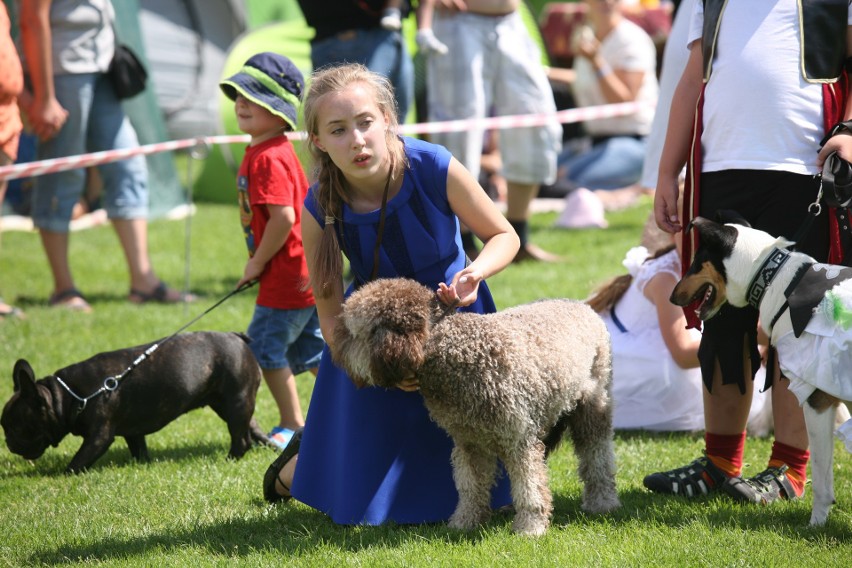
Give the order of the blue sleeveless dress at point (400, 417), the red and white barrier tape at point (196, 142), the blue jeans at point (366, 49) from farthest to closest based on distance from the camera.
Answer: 1. the blue jeans at point (366, 49)
2. the red and white barrier tape at point (196, 142)
3. the blue sleeveless dress at point (400, 417)

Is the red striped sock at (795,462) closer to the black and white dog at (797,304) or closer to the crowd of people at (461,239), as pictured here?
the crowd of people at (461,239)

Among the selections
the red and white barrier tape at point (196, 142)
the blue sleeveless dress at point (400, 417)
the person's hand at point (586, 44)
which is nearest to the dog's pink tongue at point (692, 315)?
the blue sleeveless dress at point (400, 417)

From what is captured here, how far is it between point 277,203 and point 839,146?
2577 millimetres

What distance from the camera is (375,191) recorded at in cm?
389

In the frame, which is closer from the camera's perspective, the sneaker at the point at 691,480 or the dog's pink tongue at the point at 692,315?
the dog's pink tongue at the point at 692,315

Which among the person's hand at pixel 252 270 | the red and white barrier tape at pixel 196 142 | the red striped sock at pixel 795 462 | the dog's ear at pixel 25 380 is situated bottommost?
the red striped sock at pixel 795 462

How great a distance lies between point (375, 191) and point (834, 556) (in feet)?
6.83

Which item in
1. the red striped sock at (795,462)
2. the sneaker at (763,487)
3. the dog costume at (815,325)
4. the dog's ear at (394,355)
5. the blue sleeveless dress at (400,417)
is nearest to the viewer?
the dog's ear at (394,355)

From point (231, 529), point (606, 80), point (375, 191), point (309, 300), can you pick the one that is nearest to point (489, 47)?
point (606, 80)

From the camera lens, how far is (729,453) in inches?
164

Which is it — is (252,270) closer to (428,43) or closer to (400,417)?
(400,417)

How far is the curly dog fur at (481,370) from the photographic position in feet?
11.0

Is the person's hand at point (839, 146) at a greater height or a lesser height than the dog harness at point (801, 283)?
greater

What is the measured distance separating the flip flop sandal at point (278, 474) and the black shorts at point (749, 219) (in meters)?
1.72
